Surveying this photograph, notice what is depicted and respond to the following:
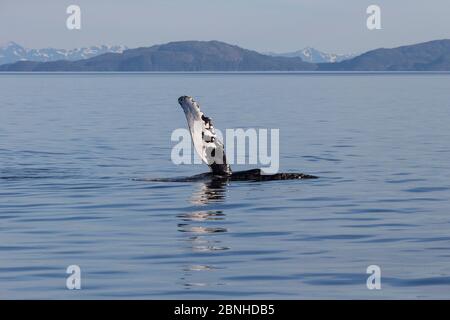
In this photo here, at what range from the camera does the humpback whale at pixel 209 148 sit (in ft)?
80.8

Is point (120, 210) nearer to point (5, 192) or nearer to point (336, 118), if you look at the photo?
point (5, 192)

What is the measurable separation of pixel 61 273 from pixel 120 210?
7166 millimetres

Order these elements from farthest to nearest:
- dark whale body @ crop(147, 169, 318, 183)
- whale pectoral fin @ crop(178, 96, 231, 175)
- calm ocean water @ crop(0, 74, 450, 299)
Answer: dark whale body @ crop(147, 169, 318, 183) < whale pectoral fin @ crop(178, 96, 231, 175) < calm ocean water @ crop(0, 74, 450, 299)

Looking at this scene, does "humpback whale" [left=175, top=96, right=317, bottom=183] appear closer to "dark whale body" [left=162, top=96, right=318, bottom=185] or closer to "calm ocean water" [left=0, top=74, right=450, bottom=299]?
"dark whale body" [left=162, top=96, right=318, bottom=185]

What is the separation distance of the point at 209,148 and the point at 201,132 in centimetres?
63

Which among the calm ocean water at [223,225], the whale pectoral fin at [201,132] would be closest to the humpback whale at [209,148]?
the whale pectoral fin at [201,132]

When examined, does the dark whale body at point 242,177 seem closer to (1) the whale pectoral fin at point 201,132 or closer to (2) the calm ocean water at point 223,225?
(2) the calm ocean water at point 223,225

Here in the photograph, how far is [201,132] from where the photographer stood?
2481cm

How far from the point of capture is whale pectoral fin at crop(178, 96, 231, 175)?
2458 centimetres

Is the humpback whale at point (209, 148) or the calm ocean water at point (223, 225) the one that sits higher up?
the humpback whale at point (209, 148)

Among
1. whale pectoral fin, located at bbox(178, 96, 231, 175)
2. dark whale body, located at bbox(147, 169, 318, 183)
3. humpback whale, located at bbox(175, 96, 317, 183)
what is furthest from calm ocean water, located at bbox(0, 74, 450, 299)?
whale pectoral fin, located at bbox(178, 96, 231, 175)

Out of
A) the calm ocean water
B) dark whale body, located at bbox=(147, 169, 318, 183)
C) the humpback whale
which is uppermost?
the humpback whale

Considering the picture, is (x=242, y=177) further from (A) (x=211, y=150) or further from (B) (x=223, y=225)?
(B) (x=223, y=225)
